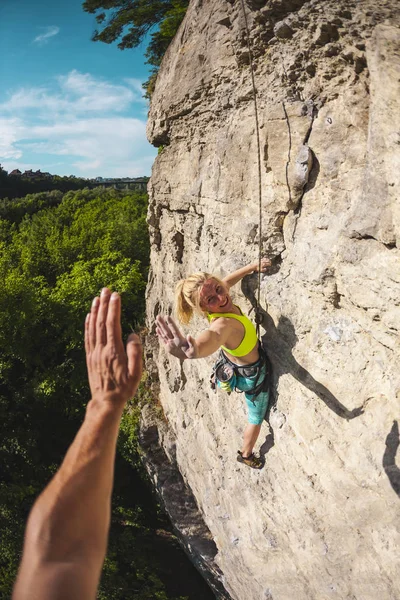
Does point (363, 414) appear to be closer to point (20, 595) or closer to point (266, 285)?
point (266, 285)

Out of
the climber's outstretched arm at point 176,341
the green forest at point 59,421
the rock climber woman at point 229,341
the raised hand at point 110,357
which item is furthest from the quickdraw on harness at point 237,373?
the green forest at point 59,421

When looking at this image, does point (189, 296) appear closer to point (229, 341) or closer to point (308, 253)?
point (229, 341)

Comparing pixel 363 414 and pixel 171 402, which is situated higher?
pixel 363 414

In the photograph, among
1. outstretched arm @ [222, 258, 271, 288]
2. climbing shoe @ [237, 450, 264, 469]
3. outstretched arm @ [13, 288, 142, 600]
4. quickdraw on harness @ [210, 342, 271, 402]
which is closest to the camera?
outstretched arm @ [13, 288, 142, 600]

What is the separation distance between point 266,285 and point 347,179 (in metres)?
1.41

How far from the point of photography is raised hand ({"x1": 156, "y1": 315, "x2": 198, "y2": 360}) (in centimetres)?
287

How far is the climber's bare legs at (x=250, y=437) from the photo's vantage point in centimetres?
473

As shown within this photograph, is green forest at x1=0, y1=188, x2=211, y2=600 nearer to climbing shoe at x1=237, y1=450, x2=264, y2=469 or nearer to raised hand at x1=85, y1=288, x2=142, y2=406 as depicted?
climbing shoe at x1=237, y1=450, x2=264, y2=469

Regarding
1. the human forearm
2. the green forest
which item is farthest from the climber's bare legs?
the green forest

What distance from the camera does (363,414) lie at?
11.4 ft

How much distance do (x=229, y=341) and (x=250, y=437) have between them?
1.53m

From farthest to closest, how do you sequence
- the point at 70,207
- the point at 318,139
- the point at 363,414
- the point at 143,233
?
the point at 70,207, the point at 143,233, the point at 318,139, the point at 363,414

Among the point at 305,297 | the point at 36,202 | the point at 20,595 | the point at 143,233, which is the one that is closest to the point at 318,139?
the point at 305,297

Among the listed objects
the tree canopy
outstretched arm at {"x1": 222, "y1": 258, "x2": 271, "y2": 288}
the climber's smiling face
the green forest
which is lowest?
the green forest
